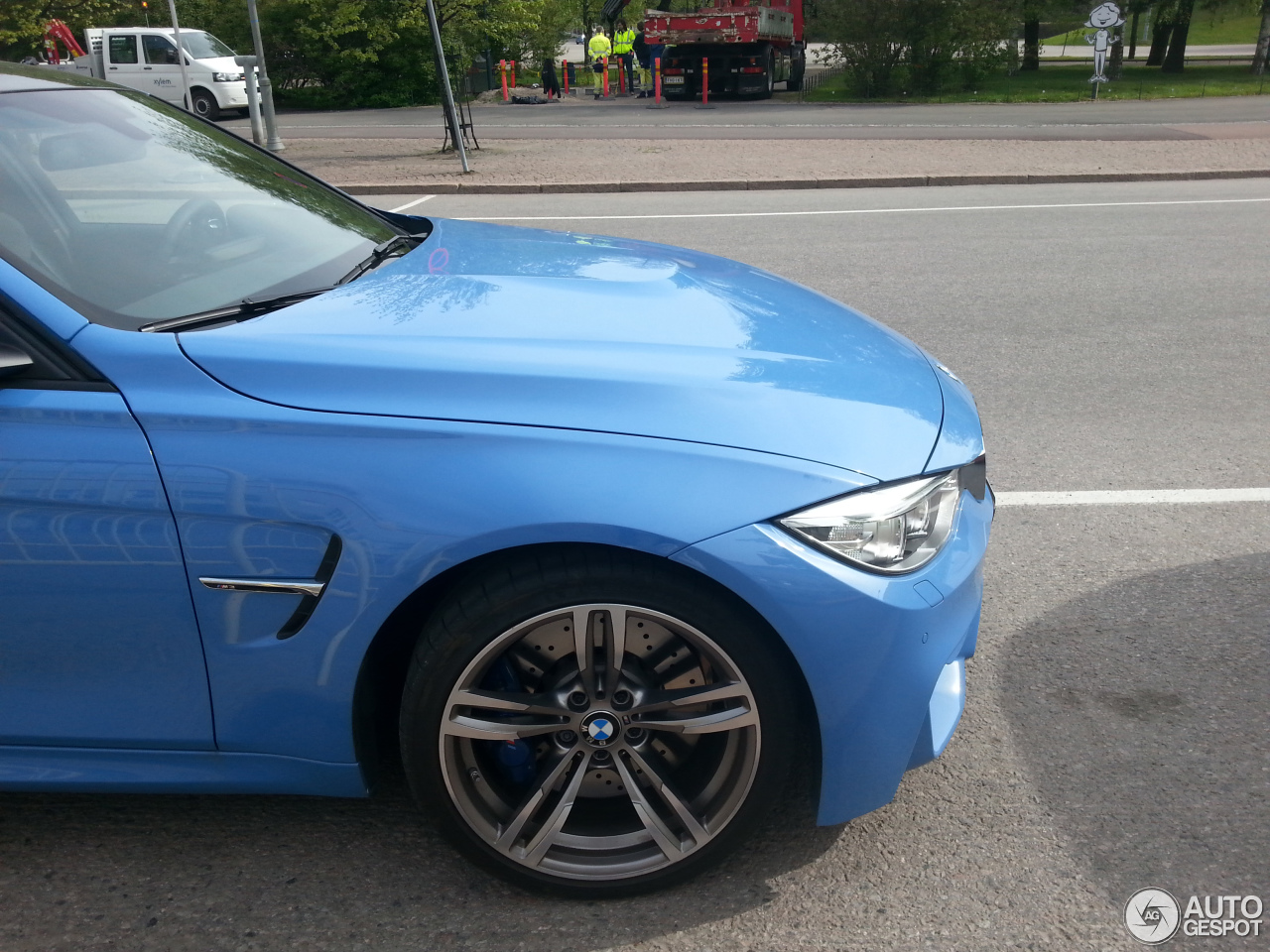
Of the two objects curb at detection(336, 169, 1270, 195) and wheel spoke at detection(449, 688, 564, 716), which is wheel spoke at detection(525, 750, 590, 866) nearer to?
wheel spoke at detection(449, 688, 564, 716)

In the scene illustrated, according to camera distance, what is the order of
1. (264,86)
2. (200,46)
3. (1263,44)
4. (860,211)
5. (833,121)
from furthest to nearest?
1. (1263,44)
2. (200,46)
3. (833,121)
4. (264,86)
5. (860,211)

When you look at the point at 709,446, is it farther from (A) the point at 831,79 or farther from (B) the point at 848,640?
(A) the point at 831,79

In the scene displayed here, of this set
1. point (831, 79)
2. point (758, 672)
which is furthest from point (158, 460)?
point (831, 79)

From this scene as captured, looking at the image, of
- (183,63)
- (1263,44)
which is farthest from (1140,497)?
(1263,44)

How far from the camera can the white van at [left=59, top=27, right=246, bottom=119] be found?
2617cm

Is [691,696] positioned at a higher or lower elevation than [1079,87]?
higher

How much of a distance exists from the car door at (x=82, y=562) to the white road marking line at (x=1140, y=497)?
10.2 ft

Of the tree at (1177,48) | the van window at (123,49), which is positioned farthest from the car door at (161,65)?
the tree at (1177,48)

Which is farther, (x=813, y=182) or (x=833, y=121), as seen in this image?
(x=833, y=121)

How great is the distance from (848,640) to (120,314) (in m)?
1.62

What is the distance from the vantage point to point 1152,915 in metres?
2.29

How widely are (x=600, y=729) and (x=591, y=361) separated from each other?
75 centimetres

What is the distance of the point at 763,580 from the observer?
6.85 feet

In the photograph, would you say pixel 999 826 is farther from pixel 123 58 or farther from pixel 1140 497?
pixel 123 58
